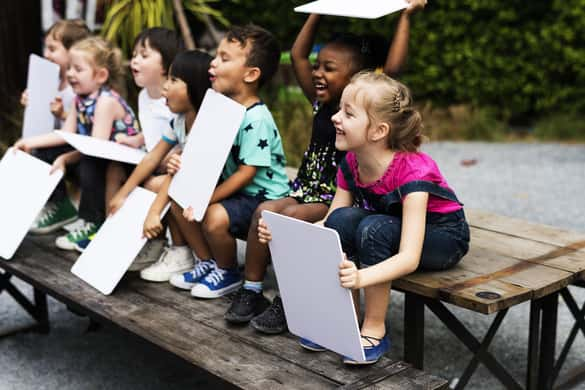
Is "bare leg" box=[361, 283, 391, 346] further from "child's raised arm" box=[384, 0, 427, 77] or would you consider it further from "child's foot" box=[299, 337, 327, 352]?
"child's raised arm" box=[384, 0, 427, 77]

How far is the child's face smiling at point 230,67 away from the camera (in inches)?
119

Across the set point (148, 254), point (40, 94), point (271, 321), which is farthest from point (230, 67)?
point (40, 94)

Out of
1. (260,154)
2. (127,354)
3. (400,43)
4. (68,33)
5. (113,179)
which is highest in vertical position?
(400,43)

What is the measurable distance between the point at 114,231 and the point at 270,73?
2.91ft

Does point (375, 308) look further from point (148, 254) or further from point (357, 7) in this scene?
point (148, 254)

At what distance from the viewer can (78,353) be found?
11.9 feet

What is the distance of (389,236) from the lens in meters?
2.40

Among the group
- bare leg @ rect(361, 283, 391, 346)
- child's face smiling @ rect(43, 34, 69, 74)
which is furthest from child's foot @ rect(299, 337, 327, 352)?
child's face smiling @ rect(43, 34, 69, 74)

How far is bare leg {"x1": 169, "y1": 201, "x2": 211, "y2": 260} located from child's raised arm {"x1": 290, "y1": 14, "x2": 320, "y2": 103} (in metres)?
0.67

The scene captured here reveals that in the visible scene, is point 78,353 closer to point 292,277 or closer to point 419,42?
point 292,277

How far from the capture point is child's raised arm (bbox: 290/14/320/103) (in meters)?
3.04

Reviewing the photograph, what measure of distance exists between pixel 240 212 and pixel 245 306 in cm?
41

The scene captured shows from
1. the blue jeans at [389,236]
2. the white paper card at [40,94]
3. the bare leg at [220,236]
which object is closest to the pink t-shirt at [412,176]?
the blue jeans at [389,236]

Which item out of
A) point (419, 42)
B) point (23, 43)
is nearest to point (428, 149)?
point (419, 42)
